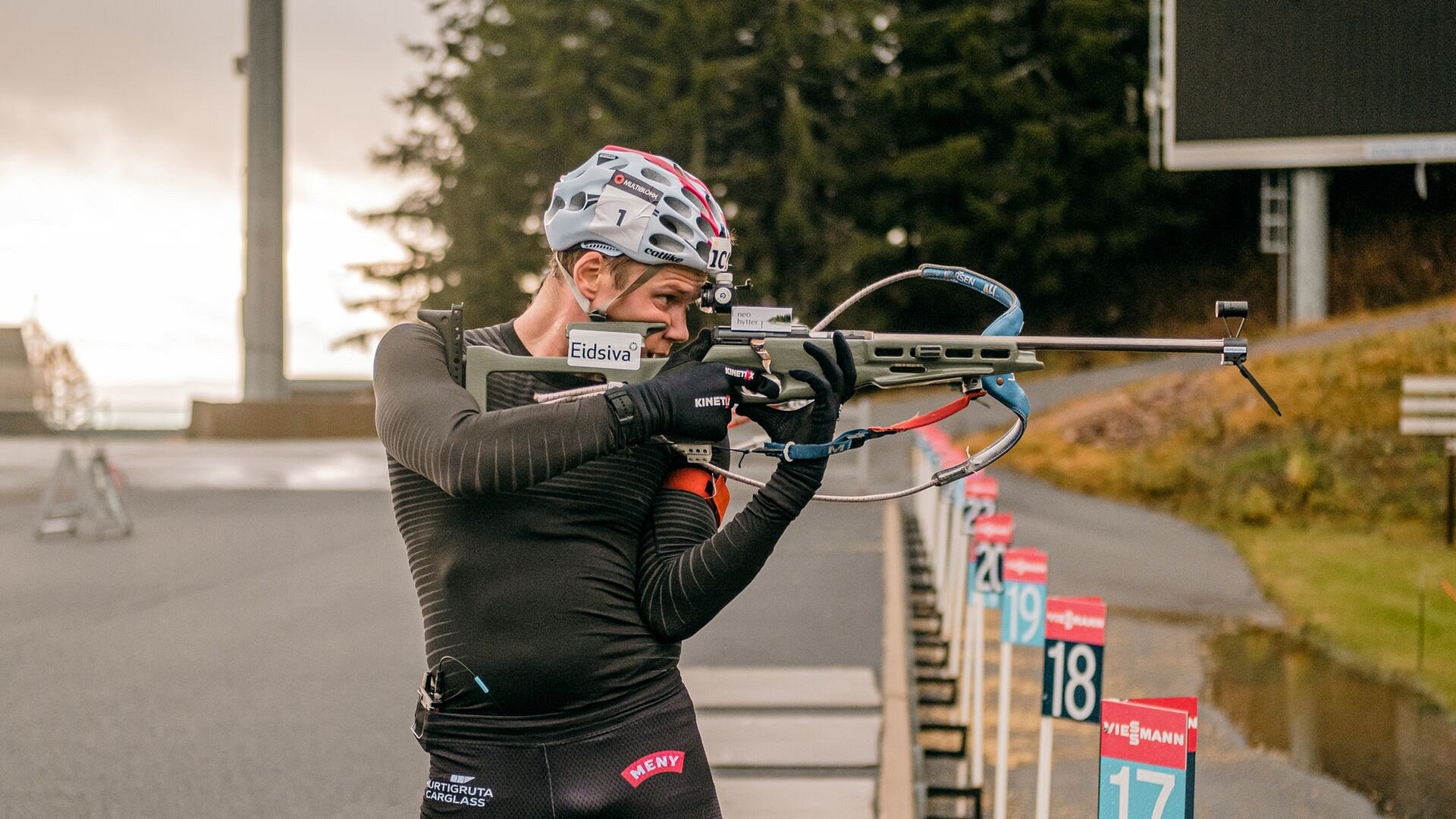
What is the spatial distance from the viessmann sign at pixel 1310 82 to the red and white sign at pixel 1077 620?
8.85 m

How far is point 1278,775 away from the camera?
691 centimetres

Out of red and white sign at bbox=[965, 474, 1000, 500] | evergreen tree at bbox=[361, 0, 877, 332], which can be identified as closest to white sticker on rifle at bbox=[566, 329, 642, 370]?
red and white sign at bbox=[965, 474, 1000, 500]

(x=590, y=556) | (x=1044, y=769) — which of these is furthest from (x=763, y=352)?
(x=1044, y=769)

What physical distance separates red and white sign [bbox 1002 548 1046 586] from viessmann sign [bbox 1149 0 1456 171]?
772cm

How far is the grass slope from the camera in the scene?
37.8 feet

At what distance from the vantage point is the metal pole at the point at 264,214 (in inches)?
1216

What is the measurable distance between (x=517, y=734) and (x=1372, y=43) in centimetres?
1262

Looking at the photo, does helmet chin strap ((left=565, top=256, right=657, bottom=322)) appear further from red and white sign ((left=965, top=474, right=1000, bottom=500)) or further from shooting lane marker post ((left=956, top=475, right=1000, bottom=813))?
red and white sign ((left=965, top=474, right=1000, bottom=500))

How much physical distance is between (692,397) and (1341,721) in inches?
274

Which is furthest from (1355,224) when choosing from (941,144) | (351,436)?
(351,436)

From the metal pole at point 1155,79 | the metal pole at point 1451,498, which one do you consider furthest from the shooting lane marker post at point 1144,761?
the metal pole at point 1155,79

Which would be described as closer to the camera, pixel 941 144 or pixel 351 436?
pixel 351 436

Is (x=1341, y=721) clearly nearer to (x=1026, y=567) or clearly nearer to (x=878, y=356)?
(x=1026, y=567)

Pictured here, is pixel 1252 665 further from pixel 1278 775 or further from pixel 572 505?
pixel 572 505
